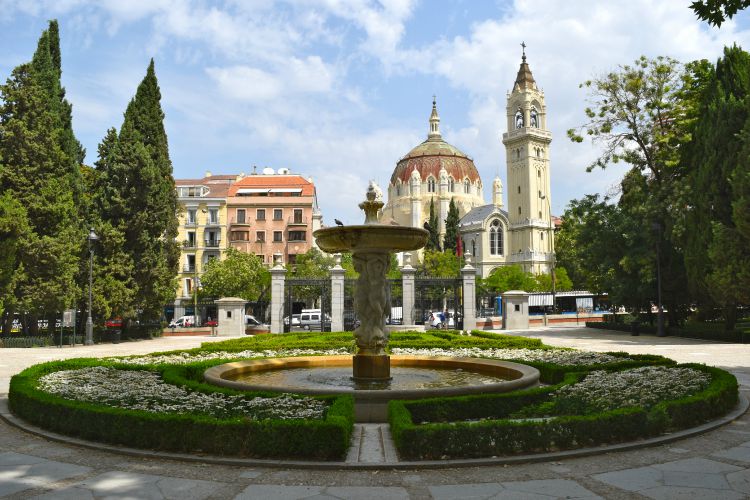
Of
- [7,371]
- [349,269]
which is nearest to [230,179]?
[349,269]

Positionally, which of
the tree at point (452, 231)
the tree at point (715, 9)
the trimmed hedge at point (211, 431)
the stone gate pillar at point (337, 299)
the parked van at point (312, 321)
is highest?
the tree at point (452, 231)

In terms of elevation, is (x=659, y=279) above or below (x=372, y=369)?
above

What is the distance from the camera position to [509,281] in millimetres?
64250

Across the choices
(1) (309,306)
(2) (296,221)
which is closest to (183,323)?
(1) (309,306)

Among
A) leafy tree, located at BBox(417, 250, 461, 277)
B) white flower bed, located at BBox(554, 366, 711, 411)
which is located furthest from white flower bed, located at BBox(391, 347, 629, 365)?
leafy tree, located at BBox(417, 250, 461, 277)

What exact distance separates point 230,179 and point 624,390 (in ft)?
220

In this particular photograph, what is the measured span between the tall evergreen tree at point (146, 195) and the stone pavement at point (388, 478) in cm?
2458

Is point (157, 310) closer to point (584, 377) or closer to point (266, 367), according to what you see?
point (266, 367)

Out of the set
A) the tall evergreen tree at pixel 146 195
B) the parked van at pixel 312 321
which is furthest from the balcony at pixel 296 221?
the tall evergreen tree at pixel 146 195

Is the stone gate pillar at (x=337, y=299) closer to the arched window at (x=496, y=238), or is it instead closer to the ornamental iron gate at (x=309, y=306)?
the ornamental iron gate at (x=309, y=306)

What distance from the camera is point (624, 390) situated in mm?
9055

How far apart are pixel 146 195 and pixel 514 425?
27.8 meters

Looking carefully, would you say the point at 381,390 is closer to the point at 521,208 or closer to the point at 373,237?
the point at 373,237

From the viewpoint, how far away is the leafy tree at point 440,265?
61.8 metres
